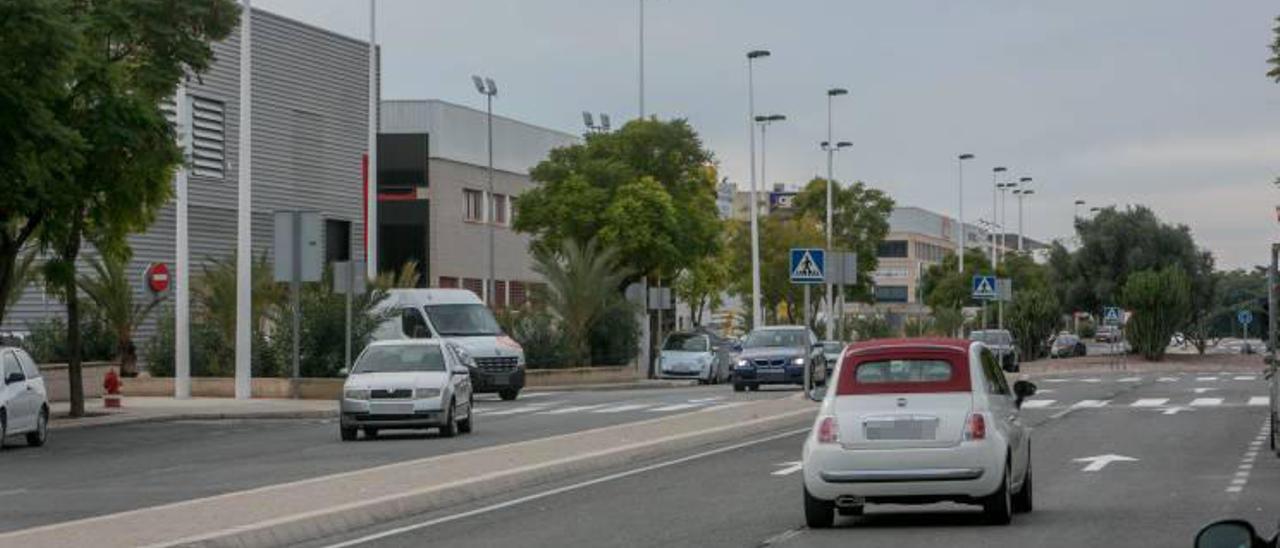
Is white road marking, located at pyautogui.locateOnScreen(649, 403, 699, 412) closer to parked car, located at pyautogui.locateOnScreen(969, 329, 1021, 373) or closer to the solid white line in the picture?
the solid white line

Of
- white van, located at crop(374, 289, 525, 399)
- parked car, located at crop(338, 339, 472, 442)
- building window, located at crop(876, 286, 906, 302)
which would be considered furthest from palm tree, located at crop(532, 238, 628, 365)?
building window, located at crop(876, 286, 906, 302)

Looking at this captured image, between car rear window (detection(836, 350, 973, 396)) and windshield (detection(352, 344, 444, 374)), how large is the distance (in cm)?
1669

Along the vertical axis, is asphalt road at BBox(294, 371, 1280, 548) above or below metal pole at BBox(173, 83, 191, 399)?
below

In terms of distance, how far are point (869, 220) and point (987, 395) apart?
89235 millimetres

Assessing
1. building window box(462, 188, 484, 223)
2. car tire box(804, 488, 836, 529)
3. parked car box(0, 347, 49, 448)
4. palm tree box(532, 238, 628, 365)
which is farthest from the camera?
building window box(462, 188, 484, 223)

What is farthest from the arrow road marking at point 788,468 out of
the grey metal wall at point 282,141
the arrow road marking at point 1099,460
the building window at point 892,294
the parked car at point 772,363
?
the building window at point 892,294

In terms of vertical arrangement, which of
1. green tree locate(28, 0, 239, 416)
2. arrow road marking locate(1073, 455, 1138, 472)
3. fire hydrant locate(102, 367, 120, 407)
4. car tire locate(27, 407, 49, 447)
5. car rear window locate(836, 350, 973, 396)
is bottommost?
arrow road marking locate(1073, 455, 1138, 472)

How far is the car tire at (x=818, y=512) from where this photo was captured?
679 inches

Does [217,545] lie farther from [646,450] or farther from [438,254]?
[438,254]

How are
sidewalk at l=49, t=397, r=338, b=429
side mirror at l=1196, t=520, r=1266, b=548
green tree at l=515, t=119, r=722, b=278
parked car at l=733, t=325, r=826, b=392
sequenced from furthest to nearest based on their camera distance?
green tree at l=515, t=119, r=722, b=278, parked car at l=733, t=325, r=826, b=392, sidewalk at l=49, t=397, r=338, b=429, side mirror at l=1196, t=520, r=1266, b=548

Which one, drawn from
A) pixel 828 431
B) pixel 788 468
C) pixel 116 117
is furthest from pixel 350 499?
pixel 116 117

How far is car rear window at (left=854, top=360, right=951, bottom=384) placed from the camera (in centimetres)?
1752

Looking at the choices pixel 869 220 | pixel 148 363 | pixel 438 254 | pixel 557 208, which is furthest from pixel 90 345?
pixel 869 220

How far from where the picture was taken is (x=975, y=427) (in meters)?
17.0
